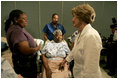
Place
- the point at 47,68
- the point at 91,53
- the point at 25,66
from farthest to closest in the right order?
1. the point at 47,68
2. the point at 25,66
3. the point at 91,53

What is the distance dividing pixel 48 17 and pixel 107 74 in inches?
80.2

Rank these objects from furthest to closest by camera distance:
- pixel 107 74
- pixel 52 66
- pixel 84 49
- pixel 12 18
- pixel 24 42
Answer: pixel 107 74
pixel 52 66
pixel 12 18
pixel 24 42
pixel 84 49

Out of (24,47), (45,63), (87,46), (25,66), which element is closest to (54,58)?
(45,63)

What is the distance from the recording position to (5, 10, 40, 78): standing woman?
145 centimetres

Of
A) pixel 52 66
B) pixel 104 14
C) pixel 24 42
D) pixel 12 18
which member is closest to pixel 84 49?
pixel 24 42

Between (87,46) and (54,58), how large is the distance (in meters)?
1.16

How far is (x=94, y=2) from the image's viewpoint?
3.74 m

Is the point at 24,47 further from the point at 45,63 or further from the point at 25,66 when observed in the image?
the point at 45,63

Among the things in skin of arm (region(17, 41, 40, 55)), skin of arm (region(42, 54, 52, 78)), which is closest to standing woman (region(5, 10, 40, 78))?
skin of arm (region(17, 41, 40, 55))

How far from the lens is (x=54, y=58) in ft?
7.36

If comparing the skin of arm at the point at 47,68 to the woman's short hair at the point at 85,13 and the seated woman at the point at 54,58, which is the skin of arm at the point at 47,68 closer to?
the seated woman at the point at 54,58

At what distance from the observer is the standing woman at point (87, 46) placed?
1.14 m

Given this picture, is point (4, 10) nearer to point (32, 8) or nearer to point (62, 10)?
point (32, 8)

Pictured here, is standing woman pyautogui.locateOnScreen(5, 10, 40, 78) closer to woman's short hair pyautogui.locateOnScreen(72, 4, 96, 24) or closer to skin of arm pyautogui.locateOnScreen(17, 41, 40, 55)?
skin of arm pyautogui.locateOnScreen(17, 41, 40, 55)
